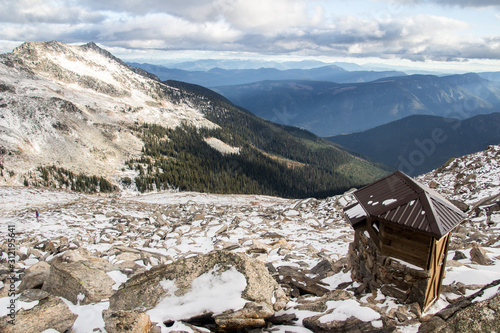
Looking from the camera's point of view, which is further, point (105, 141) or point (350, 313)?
point (105, 141)

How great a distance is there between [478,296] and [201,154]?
15184 centimetres

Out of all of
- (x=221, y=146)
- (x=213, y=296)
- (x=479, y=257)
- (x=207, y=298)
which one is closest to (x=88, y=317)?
(x=207, y=298)

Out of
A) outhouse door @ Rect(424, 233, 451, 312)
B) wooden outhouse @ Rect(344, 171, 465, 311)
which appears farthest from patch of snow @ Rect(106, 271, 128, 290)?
outhouse door @ Rect(424, 233, 451, 312)

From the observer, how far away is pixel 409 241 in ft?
36.5

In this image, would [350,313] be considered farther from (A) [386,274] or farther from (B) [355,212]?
(B) [355,212]

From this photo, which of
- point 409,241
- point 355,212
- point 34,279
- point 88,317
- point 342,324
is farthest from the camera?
point 355,212

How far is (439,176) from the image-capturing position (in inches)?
1447

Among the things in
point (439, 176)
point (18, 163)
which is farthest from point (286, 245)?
point (18, 163)

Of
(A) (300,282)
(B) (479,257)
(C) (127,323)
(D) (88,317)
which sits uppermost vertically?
(C) (127,323)

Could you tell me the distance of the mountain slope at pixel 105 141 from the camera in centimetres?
9150

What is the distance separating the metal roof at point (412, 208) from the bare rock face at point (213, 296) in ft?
18.5

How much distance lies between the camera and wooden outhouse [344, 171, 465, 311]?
34.6 ft

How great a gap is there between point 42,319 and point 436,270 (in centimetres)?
1478

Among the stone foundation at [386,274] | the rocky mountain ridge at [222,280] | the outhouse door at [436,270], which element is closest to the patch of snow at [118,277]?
the rocky mountain ridge at [222,280]
